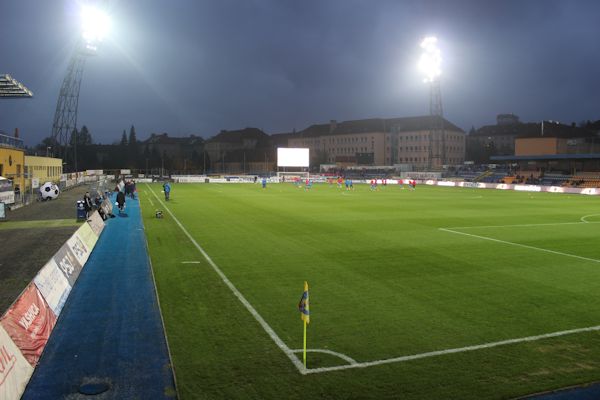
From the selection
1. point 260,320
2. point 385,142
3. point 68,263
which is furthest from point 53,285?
point 385,142

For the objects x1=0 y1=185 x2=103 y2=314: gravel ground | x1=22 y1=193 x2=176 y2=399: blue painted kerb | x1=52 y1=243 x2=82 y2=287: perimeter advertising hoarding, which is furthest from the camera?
x1=0 y1=185 x2=103 y2=314: gravel ground

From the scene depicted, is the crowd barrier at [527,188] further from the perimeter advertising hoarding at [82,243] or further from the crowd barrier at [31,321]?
the crowd barrier at [31,321]

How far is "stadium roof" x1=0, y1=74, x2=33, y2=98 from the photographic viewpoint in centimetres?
4409

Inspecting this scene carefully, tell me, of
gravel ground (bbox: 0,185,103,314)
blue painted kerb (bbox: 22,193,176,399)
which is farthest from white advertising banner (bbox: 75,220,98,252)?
blue painted kerb (bbox: 22,193,176,399)

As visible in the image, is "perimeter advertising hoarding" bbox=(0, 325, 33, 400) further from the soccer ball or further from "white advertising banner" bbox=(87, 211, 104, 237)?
the soccer ball

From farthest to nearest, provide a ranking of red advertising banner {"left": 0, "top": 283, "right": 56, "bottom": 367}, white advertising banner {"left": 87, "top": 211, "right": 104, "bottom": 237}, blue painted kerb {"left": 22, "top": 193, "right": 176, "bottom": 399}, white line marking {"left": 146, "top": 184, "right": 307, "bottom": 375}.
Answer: white advertising banner {"left": 87, "top": 211, "right": 104, "bottom": 237}
white line marking {"left": 146, "top": 184, "right": 307, "bottom": 375}
red advertising banner {"left": 0, "top": 283, "right": 56, "bottom": 367}
blue painted kerb {"left": 22, "top": 193, "right": 176, "bottom": 399}

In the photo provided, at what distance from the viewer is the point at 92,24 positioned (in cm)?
5866

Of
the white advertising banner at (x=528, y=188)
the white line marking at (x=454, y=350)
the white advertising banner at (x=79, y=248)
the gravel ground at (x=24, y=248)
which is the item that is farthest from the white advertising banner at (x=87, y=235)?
the white advertising banner at (x=528, y=188)

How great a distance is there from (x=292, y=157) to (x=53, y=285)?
7238 centimetres

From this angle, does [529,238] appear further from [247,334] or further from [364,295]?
[247,334]

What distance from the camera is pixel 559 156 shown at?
73.8 meters

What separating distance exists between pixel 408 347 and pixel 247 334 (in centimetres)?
303

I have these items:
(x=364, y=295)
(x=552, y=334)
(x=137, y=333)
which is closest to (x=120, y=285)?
(x=137, y=333)

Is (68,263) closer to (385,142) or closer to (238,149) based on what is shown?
(385,142)
